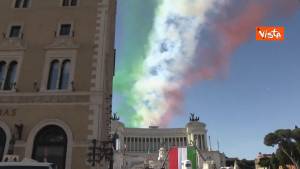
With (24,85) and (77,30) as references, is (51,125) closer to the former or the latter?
(24,85)

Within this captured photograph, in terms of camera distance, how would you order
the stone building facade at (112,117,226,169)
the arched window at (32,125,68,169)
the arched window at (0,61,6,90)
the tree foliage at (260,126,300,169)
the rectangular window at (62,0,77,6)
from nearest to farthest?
1. the arched window at (32,125,68,169)
2. the arched window at (0,61,6,90)
3. the rectangular window at (62,0,77,6)
4. the tree foliage at (260,126,300,169)
5. the stone building facade at (112,117,226,169)

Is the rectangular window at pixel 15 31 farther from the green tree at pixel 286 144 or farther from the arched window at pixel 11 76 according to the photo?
the green tree at pixel 286 144

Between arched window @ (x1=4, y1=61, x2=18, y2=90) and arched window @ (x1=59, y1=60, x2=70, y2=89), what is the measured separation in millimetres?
3246

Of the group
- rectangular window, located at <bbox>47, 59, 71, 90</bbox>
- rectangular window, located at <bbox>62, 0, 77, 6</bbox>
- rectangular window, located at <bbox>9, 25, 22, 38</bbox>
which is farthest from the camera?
rectangular window, located at <bbox>62, 0, 77, 6</bbox>

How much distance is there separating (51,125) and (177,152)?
2524 cm

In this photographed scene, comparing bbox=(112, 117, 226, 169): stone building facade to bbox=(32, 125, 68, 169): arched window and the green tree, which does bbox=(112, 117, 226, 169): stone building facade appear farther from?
bbox=(32, 125, 68, 169): arched window

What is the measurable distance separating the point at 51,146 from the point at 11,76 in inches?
242

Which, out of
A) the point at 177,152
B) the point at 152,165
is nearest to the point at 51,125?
the point at 177,152

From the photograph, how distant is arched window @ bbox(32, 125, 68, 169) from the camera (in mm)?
18688

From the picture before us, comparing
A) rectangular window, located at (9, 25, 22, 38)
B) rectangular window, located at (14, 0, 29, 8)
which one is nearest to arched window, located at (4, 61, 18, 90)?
rectangular window, located at (9, 25, 22, 38)

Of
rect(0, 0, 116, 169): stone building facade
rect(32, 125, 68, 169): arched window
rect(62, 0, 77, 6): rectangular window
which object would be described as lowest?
rect(32, 125, 68, 169): arched window

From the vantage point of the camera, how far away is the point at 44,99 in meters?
20.2

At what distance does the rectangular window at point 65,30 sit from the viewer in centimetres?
2256

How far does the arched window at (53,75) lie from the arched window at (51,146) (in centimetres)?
301
